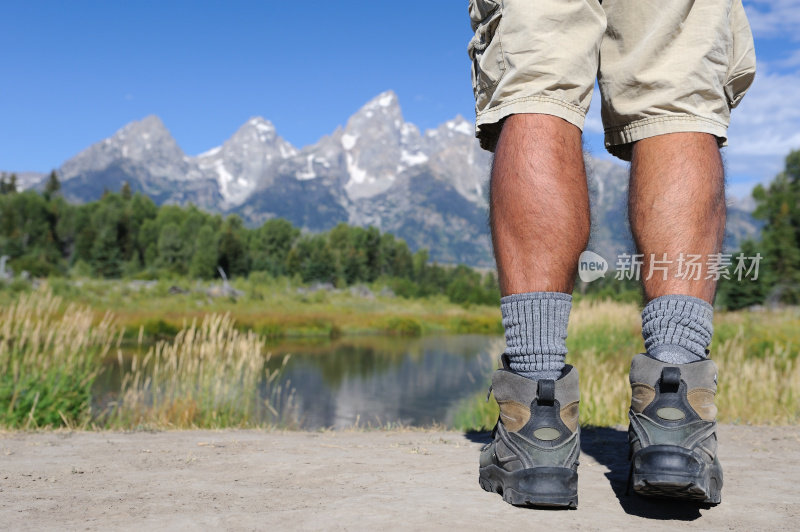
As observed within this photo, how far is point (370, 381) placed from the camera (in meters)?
13.8

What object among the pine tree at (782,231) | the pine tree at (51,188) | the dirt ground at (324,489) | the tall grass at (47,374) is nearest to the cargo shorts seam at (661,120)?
the dirt ground at (324,489)

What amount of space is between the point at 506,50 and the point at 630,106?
1.09 feet

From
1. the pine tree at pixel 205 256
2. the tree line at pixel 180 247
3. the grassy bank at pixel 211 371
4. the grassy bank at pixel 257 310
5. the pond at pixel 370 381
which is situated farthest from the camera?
the pine tree at pixel 205 256

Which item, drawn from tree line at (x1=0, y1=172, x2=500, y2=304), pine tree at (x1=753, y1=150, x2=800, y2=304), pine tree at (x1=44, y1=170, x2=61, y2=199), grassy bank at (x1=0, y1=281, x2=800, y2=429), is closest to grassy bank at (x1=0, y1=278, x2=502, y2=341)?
grassy bank at (x1=0, y1=281, x2=800, y2=429)

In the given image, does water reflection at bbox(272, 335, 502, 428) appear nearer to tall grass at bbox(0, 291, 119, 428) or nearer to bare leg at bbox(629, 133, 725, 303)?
tall grass at bbox(0, 291, 119, 428)

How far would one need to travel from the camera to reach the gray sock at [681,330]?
125 cm

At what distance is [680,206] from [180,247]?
68990 millimetres

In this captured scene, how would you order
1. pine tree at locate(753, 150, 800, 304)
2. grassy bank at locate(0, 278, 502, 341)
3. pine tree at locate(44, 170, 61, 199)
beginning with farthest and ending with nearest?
1. pine tree at locate(44, 170, 61, 199)
2. pine tree at locate(753, 150, 800, 304)
3. grassy bank at locate(0, 278, 502, 341)

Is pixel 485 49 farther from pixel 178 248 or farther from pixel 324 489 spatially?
pixel 178 248

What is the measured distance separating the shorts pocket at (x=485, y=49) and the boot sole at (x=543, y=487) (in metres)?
0.80

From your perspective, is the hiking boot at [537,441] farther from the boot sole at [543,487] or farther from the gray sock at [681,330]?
the gray sock at [681,330]

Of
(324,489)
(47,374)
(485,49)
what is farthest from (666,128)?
(47,374)

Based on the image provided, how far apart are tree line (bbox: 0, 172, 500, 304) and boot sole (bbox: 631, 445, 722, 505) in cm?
5046

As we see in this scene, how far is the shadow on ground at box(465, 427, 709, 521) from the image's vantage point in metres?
1.17
